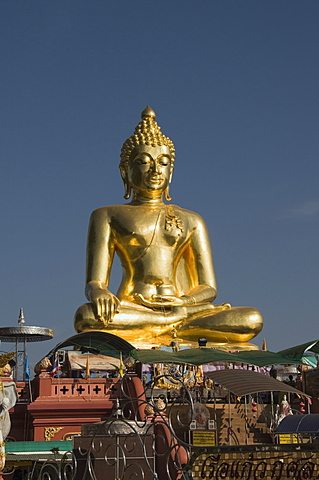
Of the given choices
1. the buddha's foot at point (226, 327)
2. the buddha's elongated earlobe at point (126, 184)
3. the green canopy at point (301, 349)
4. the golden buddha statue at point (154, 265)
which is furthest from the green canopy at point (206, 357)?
the buddha's elongated earlobe at point (126, 184)

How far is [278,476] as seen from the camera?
4.91 metres

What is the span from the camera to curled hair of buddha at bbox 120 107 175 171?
55.7 ft

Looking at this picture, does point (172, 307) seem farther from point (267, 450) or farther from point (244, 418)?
point (267, 450)

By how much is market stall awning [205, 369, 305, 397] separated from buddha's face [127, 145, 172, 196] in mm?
7869

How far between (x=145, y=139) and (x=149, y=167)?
646 millimetres

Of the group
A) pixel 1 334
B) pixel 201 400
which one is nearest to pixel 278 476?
pixel 201 400

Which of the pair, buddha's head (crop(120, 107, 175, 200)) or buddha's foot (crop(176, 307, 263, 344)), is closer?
buddha's foot (crop(176, 307, 263, 344))

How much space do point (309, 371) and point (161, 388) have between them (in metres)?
2.51

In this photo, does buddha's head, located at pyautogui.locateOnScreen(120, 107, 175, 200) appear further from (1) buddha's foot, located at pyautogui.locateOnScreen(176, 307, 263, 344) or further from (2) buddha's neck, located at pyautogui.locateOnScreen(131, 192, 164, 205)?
(1) buddha's foot, located at pyautogui.locateOnScreen(176, 307, 263, 344)

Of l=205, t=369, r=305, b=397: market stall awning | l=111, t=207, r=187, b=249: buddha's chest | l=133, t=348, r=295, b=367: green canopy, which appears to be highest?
l=111, t=207, r=187, b=249: buddha's chest

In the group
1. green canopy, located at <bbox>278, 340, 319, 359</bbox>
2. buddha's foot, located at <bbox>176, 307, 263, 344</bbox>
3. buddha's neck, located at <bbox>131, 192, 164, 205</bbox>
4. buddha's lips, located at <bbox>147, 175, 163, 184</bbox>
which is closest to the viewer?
green canopy, located at <bbox>278, 340, 319, 359</bbox>

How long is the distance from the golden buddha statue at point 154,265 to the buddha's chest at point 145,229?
0.07 feet

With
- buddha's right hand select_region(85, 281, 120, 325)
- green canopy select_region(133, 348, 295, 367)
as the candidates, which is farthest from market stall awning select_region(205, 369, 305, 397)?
buddha's right hand select_region(85, 281, 120, 325)

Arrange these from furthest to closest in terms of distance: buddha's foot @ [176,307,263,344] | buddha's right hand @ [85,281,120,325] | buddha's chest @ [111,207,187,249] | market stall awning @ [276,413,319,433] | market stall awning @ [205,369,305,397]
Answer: buddha's chest @ [111,207,187,249] < buddha's foot @ [176,307,263,344] < buddha's right hand @ [85,281,120,325] < market stall awning @ [205,369,305,397] < market stall awning @ [276,413,319,433]
